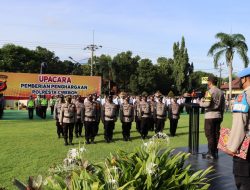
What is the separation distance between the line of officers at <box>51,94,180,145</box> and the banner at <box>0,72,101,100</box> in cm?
1368

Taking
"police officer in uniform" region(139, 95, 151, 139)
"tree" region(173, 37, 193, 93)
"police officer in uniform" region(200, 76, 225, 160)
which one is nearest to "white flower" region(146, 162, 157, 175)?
"police officer in uniform" region(200, 76, 225, 160)

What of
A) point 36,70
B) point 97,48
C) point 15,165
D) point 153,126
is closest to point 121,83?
point 97,48

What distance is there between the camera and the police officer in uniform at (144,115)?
1404 centimetres

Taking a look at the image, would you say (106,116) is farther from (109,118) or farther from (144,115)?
(144,115)

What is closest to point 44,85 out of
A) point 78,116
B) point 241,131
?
point 78,116

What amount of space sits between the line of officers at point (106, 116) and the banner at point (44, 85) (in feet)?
44.9

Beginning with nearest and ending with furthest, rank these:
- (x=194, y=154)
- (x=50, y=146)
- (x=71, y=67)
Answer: (x=194, y=154)
(x=50, y=146)
(x=71, y=67)

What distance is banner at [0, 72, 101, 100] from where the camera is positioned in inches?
1077

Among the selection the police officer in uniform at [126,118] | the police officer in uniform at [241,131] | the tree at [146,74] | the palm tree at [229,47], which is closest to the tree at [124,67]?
the tree at [146,74]

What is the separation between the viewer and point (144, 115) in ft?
47.4

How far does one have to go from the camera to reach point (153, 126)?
16.4 metres

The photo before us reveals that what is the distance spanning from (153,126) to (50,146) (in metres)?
6.01

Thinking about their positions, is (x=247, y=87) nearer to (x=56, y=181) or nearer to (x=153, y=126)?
(x=56, y=181)

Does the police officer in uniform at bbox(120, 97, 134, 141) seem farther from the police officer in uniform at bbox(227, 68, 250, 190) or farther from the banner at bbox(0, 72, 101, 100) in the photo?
the banner at bbox(0, 72, 101, 100)
